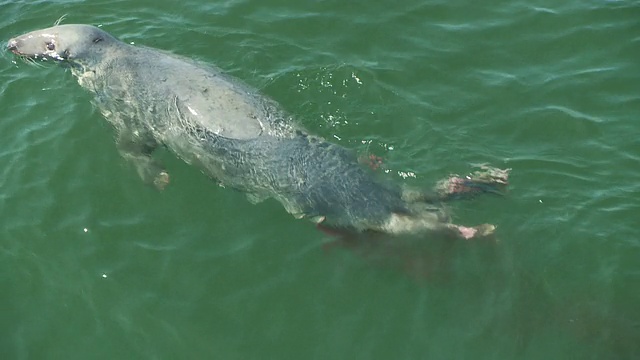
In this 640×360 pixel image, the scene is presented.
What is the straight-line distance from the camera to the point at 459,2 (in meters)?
14.8

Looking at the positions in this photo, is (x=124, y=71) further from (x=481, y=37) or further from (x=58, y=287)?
(x=481, y=37)

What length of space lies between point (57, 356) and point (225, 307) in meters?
2.47

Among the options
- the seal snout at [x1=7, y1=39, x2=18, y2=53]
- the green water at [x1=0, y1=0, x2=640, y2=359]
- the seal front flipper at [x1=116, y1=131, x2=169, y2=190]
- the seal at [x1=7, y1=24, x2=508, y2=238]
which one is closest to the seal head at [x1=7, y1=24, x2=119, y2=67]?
the seal snout at [x1=7, y1=39, x2=18, y2=53]

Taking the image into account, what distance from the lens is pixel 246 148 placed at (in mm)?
10641

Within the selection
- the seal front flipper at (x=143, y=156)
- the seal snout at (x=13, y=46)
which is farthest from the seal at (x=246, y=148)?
the seal snout at (x=13, y=46)

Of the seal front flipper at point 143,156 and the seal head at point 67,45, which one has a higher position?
the seal head at point 67,45

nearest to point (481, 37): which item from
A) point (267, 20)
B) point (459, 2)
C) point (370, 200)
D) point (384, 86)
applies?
point (459, 2)

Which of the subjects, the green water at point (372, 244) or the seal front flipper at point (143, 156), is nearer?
the green water at point (372, 244)

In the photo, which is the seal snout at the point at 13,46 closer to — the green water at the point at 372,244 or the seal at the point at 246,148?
the green water at the point at 372,244

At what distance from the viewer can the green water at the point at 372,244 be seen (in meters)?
9.32

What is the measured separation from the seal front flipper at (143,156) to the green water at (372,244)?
0.70ft

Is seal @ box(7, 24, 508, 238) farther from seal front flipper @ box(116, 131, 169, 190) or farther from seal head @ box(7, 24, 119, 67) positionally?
seal head @ box(7, 24, 119, 67)

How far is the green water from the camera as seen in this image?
30.6ft

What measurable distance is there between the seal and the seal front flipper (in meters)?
0.02
